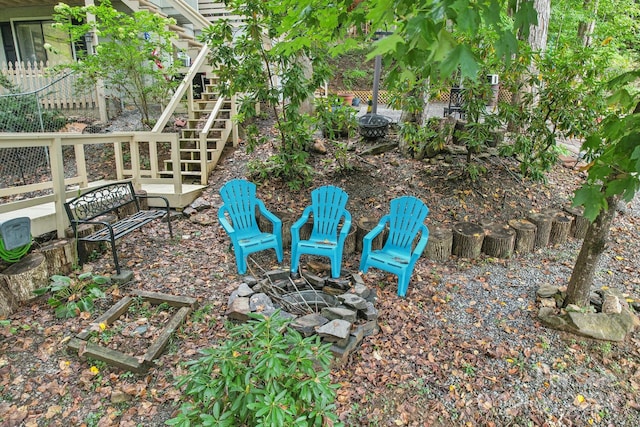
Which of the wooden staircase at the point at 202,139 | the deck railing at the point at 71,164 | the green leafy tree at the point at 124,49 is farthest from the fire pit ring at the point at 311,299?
the green leafy tree at the point at 124,49

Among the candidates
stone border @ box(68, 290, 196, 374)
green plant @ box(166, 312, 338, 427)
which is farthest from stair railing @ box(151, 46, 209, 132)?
green plant @ box(166, 312, 338, 427)

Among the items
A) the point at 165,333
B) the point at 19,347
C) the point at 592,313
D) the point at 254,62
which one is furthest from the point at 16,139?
the point at 592,313

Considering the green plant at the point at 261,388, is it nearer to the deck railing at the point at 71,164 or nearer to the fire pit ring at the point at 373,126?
the deck railing at the point at 71,164

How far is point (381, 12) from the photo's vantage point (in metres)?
1.26

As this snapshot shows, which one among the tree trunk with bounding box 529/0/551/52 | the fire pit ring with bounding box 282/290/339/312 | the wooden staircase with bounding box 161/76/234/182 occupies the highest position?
the tree trunk with bounding box 529/0/551/52

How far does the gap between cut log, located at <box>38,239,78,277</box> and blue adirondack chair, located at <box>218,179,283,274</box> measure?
1.30m

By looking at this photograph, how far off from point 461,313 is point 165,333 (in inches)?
90.0

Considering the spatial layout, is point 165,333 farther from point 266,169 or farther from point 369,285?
point 266,169

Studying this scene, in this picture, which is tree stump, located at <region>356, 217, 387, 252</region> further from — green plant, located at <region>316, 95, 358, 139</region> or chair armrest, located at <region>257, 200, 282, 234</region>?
green plant, located at <region>316, 95, 358, 139</region>

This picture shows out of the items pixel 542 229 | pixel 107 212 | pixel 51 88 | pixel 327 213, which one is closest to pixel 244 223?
pixel 327 213

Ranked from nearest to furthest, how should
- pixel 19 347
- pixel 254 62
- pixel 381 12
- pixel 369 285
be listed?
1. pixel 381 12
2. pixel 19 347
3. pixel 369 285
4. pixel 254 62

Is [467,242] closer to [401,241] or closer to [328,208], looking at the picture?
[401,241]

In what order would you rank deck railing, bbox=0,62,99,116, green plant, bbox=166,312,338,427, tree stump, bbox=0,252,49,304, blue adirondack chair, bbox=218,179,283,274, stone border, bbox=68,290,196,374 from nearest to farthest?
green plant, bbox=166,312,338,427
stone border, bbox=68,290,196,374
tree stump, bbox=0,252,49,304
blue adirondack chair, bbox=218,179,283,274
deck railing, bbox=0,62,99,116

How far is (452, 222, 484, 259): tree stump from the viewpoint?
12.7 feet
